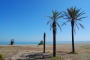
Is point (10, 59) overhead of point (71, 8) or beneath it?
beneath

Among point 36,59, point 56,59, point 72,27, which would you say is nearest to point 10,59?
point 36,59

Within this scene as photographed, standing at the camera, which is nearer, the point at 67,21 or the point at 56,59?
the point at 56,59

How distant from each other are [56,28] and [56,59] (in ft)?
17.2

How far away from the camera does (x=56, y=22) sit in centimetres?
2308

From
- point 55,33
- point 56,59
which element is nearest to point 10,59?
point 56,59

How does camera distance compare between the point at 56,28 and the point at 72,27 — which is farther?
the point at 72,27

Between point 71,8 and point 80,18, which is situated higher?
point 71,8

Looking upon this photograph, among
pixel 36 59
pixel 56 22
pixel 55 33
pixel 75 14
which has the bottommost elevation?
pixel 36 59


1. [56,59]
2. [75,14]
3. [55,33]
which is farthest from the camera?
[75,14]

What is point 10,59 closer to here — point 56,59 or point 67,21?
point 56,59

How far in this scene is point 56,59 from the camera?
19531 mm

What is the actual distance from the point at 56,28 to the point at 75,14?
696 centimetres

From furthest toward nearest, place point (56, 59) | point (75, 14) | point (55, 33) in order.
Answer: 1. point (75, 14)
2. point (55, 33)
3. point (56, 59)

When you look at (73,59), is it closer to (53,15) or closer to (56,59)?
(56,59)
